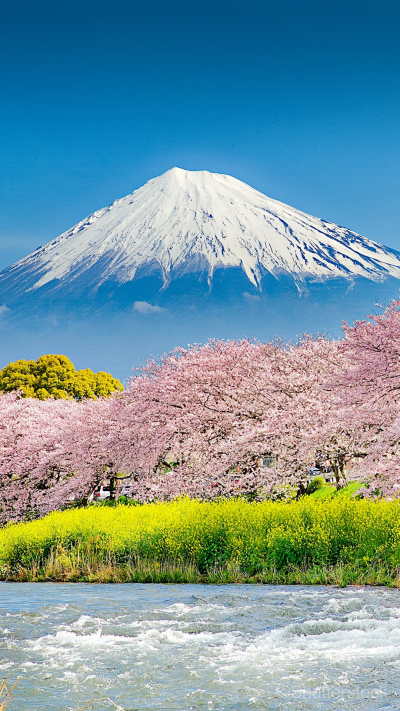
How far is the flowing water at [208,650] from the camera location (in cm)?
835

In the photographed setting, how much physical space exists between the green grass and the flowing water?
5.11 ft

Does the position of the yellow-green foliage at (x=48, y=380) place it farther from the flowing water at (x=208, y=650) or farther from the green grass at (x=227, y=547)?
the flowing water at (x=208, y=650)

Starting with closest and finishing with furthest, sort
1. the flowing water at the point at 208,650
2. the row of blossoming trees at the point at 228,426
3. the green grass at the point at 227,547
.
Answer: the flowing water at the point at 208,650 → the green grass at the point at 227,547 → the row of blossoming trees at the point at 228,426

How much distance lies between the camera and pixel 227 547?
56.4ft

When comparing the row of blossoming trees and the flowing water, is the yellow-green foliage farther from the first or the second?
the flowing water

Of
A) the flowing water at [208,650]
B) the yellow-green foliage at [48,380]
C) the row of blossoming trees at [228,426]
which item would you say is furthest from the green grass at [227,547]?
the yellow-green foliage at [48,380]

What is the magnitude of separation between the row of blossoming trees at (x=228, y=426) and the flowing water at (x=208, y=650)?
5912 millimetres

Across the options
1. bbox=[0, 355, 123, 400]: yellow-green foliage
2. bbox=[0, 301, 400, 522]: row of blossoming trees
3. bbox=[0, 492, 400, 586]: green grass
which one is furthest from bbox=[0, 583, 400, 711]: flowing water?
bbox=[0, 355, 123, 400]: yellow-green foliage

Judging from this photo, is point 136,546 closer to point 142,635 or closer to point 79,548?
point 79,548

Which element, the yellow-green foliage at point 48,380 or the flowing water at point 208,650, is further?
the yellow-green foliage at point 48,380

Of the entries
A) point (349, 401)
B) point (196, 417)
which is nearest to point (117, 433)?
point (196, 417)

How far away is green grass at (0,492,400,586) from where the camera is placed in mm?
16047

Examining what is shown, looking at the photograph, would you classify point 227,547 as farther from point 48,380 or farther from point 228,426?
point 48,380

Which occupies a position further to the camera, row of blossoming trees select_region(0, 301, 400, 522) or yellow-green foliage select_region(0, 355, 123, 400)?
yellow-green foliage select_region(0, 355, 123, 400)
